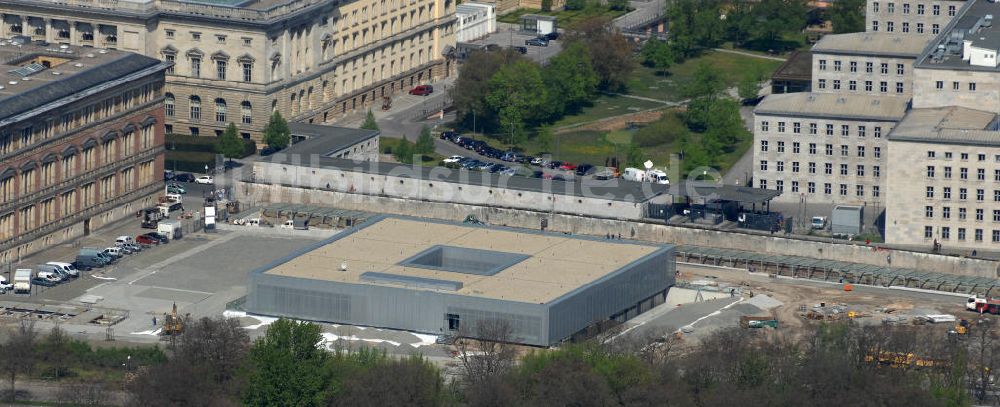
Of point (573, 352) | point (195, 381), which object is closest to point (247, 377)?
point (195, 381)

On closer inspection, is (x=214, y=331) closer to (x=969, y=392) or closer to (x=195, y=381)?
(x=195, y=381)

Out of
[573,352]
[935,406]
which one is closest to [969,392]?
[935,406]

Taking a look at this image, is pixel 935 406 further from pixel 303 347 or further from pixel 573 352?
pixel 303 347

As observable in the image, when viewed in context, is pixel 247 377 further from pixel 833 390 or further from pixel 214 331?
pixel 833 390

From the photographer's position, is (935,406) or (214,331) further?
(214,331)

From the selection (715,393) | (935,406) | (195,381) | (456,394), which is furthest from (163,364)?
(935,406)

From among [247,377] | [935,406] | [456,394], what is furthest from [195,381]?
[935,406]
